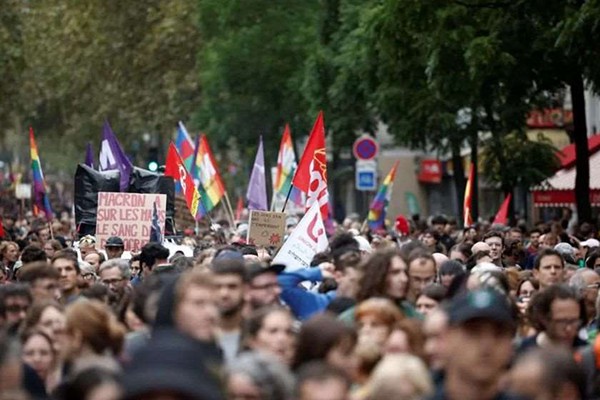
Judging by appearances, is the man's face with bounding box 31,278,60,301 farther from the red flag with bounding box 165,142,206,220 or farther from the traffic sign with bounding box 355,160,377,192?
the traffic sign with bounding box 355,160,377,192

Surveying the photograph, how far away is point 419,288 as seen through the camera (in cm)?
1318

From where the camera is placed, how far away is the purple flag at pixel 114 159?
2616 cm

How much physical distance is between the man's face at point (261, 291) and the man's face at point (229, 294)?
0.53m

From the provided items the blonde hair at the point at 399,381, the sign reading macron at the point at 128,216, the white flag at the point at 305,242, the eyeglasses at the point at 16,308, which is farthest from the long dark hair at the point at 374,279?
the sign reading macron at the point at 128,216

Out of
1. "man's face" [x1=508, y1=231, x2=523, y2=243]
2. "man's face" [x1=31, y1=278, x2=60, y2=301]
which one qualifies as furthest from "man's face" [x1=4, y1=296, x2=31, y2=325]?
"man's face" [x1=508, y1=231, x2=523, y2=243]

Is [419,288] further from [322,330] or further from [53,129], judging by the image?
[53,129]

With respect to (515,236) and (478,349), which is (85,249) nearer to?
(515,236)

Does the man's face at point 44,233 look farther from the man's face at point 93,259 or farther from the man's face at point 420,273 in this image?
the man's face at point 420,273

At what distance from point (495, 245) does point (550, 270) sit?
5.09 meters

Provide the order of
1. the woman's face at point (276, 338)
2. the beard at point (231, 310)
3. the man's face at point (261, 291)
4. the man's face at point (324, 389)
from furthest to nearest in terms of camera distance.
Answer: the man's face at point (261, 291)
the beard at point (231, 310)
the woman's face at point (276, 338)
the man's face at point (324, 389)

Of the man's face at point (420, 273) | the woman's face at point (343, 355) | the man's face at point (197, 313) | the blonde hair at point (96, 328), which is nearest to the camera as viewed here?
the man's face at point (197, 313)

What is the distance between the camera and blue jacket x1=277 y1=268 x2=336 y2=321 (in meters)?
12.8

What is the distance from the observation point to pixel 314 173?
22.9 m

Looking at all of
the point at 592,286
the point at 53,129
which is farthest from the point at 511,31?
the point at 53,129
